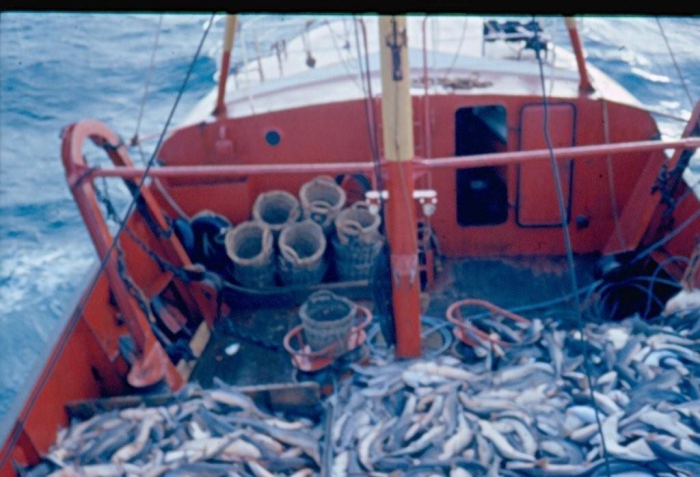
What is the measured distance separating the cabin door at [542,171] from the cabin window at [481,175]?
73 cm

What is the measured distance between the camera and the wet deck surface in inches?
Result: 273

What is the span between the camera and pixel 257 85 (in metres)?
9.33

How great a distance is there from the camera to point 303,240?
7.89 metres

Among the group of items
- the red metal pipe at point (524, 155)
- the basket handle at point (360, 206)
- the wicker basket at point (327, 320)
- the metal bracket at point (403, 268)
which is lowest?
the wicker basket at point (327, 320)

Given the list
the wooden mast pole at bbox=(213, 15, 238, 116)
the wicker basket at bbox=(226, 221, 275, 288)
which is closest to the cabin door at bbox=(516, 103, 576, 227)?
the wicker basket at bbox=(226, 221, 275, 288)

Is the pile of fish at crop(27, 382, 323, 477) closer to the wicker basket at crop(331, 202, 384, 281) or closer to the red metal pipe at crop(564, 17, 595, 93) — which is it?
the wicker basket at crop(331, 202, 384, 281)

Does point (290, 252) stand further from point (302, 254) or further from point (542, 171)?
point (542, 171)

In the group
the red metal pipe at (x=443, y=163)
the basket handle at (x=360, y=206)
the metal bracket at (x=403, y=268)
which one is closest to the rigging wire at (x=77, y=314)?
the red metal pipe at (x=443, y=163)

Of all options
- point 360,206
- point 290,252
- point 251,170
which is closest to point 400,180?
point 251,170

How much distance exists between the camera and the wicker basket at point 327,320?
6004 millimetres

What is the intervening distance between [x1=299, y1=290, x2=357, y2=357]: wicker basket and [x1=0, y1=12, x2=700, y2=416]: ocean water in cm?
424

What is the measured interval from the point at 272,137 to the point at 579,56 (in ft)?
12.7

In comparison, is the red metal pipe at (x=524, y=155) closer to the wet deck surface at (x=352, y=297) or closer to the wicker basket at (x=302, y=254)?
the wet deck surface at (x=352, y=297)

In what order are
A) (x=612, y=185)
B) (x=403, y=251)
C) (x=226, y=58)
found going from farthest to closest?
1. (x=612, y=185)
2. (x=226, y=58)
3. (x=403, y=251)
